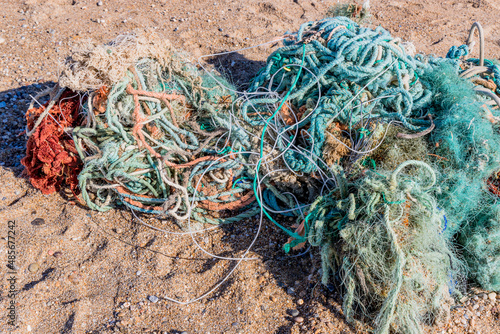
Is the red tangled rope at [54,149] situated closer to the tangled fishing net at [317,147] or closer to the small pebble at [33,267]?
the tangled fishing net at [317,147]

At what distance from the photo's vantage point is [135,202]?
2600mm

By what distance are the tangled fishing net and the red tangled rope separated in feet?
0.03

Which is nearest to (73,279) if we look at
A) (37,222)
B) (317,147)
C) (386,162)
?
(37,222)

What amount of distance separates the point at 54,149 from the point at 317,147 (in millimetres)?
1880

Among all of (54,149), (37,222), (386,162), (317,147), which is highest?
(386,162)

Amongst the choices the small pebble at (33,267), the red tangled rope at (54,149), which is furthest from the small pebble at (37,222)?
the small pebble at (33,267)

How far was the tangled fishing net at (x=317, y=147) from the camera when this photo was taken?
1962mm

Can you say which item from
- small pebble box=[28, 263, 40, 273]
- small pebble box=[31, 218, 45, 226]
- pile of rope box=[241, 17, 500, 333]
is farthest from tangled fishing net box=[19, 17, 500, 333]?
small pebble box=[28, 263, 40, 273]

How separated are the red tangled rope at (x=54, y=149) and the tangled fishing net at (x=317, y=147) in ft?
0.03

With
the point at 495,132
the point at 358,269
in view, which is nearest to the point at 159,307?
the point at 358,269

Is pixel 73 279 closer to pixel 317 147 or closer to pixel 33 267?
pixel 33 267

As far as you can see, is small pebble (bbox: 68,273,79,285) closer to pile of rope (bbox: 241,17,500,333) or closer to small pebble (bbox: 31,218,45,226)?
small pebble (bbox: 31,218,45,226)

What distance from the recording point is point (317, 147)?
7.89 ft

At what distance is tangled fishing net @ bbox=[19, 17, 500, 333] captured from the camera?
1.96 meters
